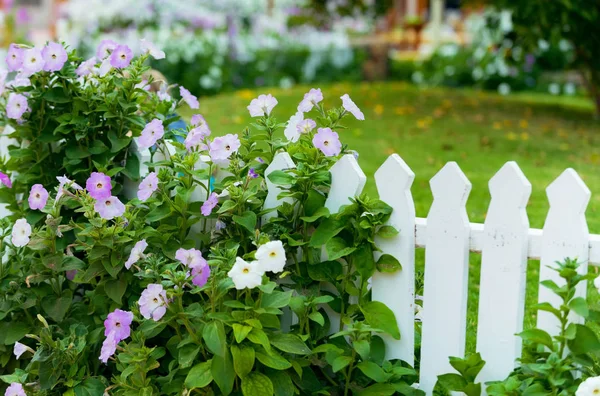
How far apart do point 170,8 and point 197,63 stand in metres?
1.05

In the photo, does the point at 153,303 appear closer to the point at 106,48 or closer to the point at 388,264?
the point at 388,264

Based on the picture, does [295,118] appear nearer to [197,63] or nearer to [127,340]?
[127,340]

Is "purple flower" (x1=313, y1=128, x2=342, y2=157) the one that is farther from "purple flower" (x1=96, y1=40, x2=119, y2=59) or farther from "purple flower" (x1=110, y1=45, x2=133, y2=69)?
"purple flower" (x1=96, y1=40, x2=119, y2=59)

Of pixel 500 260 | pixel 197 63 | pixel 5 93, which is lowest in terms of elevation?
pixel 197 63

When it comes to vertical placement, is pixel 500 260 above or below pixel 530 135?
above

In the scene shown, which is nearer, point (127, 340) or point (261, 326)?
point (261, 326)

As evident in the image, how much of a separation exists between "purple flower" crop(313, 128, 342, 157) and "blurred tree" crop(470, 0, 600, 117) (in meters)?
4.58

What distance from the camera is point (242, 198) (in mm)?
2662

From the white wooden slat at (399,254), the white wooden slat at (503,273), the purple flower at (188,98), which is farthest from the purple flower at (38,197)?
the white wooden slat at (503,273)

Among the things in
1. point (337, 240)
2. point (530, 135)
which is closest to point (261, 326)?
point (337, 240)

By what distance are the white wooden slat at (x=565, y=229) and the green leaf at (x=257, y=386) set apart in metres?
0.84

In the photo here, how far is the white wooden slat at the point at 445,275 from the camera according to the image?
2.55 meters

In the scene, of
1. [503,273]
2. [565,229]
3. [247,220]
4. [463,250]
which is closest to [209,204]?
[247,220]

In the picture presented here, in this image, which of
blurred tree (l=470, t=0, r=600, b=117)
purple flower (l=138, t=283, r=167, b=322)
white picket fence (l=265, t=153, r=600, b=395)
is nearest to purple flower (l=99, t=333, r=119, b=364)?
purple flower (l=138, t=283, r=167, b=322)
